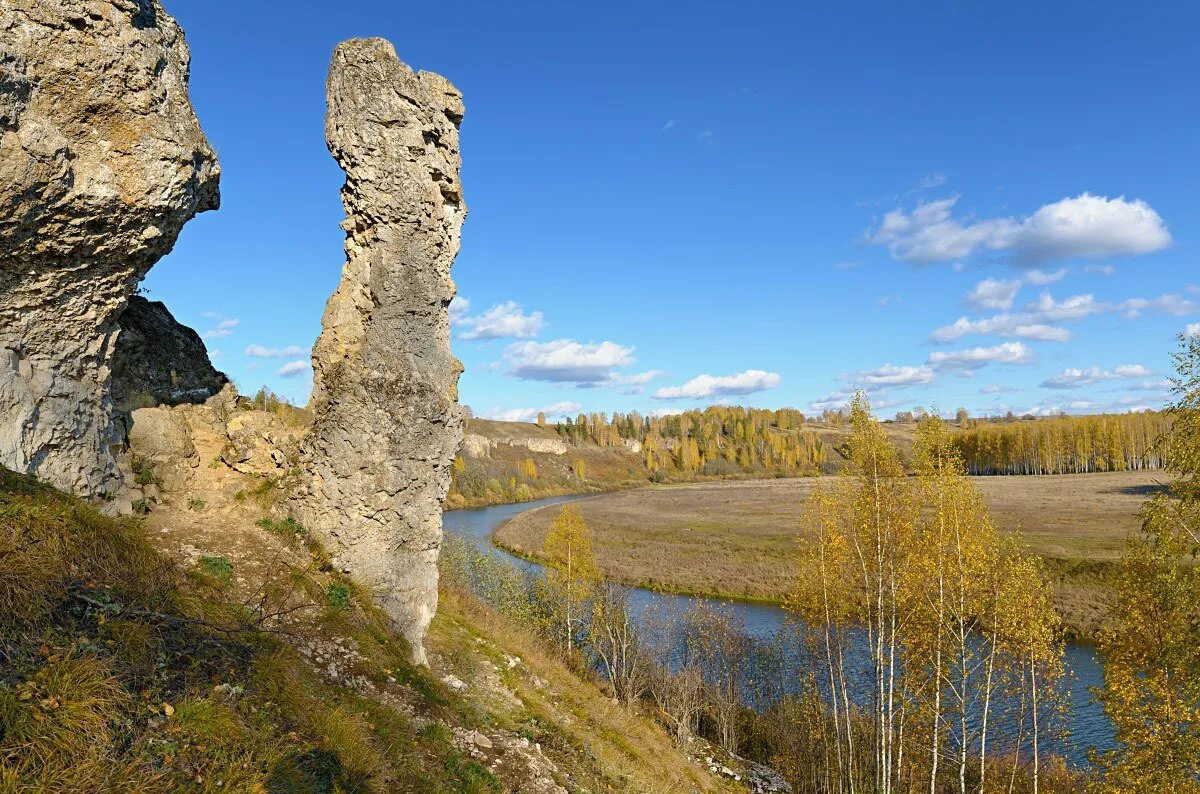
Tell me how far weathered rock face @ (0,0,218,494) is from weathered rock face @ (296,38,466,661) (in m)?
3.11

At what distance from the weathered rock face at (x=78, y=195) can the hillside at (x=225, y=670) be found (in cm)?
146

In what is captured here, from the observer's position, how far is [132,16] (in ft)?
28.9

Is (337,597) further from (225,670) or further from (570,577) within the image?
(570,577)

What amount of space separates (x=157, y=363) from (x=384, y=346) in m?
4.61

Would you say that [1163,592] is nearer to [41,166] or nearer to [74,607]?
[74,607]

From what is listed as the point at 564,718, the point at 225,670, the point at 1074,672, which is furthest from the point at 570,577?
the point at 225,670

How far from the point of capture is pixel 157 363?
41.3 ft

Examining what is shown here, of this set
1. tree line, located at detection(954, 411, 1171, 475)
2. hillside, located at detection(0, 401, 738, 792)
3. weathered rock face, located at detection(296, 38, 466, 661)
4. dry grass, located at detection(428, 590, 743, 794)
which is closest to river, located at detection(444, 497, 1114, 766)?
dry grass, located at detection(428, 590, 743, 794)

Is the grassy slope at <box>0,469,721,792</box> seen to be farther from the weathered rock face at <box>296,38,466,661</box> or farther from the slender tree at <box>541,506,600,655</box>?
the slender tree at <box>541,506,600,655</box>

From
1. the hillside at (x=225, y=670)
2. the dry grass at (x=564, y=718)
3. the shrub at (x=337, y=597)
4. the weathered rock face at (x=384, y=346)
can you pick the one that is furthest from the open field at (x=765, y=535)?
the shrub at (x=337, y=597)

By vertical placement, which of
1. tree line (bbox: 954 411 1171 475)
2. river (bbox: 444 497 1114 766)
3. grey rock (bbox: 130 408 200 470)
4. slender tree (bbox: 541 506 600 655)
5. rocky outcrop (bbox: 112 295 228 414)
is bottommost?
river (bbox: 444 497 1114 766)

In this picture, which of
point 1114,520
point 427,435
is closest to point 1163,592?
point 427,435

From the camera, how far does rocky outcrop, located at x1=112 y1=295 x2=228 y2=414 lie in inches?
465

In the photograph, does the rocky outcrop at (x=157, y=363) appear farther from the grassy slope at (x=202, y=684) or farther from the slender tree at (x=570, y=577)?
the slender tree at (x=570, y=577)
